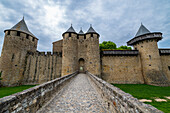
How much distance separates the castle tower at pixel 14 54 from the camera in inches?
508

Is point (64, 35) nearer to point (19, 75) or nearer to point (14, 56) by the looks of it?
point (14, 56)

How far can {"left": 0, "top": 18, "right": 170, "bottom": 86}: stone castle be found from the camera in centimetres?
1342

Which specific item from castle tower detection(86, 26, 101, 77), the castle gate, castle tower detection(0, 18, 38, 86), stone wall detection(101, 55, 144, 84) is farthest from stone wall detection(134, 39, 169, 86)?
castle tower detection(0, 18, 38, 86)

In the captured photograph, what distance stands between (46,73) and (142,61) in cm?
1981

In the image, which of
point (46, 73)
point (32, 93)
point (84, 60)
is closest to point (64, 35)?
point (84, 60)

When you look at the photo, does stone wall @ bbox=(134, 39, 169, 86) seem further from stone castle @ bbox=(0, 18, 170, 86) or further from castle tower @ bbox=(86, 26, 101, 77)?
castle tower @ bbox=(86, 26, 101, 77)

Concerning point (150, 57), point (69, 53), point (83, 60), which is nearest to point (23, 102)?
point (69, 53)

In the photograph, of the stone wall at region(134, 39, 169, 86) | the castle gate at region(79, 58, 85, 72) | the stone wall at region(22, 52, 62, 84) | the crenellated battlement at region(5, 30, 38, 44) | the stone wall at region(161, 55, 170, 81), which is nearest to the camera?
the stone wall at region(134, 39, 169, 86)

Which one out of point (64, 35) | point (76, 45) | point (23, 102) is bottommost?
point (23, 102)

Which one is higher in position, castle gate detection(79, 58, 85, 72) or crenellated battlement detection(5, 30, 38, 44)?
crenellated battlement detection(5, 30, 38, 44)

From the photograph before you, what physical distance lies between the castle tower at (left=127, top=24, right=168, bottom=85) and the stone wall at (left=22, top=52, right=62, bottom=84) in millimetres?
17074

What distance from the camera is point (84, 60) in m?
16.8

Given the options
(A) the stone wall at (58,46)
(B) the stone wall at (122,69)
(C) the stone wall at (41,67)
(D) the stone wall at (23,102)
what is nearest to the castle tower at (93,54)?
(B) the stone wall at (122,69)

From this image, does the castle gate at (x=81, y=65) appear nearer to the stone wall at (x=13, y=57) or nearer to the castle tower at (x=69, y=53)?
the castle tower at (x=69, y=53)
